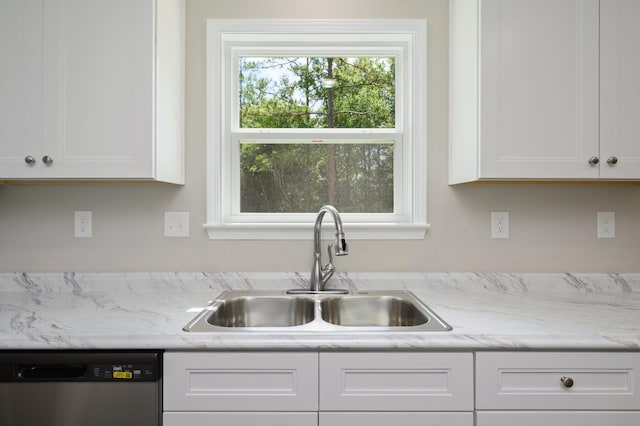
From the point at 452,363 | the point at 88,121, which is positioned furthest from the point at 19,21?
the point at 452,363

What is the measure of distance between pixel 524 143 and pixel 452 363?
87 centimetres

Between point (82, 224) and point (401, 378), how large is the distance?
59.8 inches

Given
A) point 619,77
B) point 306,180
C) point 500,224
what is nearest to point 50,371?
point 306,180

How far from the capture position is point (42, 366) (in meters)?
1.17

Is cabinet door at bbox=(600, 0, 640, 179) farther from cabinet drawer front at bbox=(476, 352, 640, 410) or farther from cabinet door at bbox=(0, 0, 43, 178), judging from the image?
cabinet door at bbox=(0, 0, 43, 178)

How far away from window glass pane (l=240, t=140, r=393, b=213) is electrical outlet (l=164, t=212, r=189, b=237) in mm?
271

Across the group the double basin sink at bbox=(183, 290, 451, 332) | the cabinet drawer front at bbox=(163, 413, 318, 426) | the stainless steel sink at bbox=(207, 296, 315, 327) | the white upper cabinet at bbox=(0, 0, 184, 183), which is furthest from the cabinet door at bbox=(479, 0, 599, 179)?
the white upper cabinet at bbox=(0, 0, 184, 183)

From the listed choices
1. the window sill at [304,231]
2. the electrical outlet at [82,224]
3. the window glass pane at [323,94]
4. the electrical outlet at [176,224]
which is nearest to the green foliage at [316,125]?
the window glass pane at [323,94]

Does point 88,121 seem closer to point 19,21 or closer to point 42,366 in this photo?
point 19,21

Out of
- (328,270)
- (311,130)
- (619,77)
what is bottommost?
(328,270)

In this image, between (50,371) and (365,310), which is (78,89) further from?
(365,310)

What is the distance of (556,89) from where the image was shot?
4.99 feet

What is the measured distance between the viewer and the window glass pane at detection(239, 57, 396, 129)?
198cm

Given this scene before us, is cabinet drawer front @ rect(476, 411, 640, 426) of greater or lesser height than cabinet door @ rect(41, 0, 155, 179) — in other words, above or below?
below
